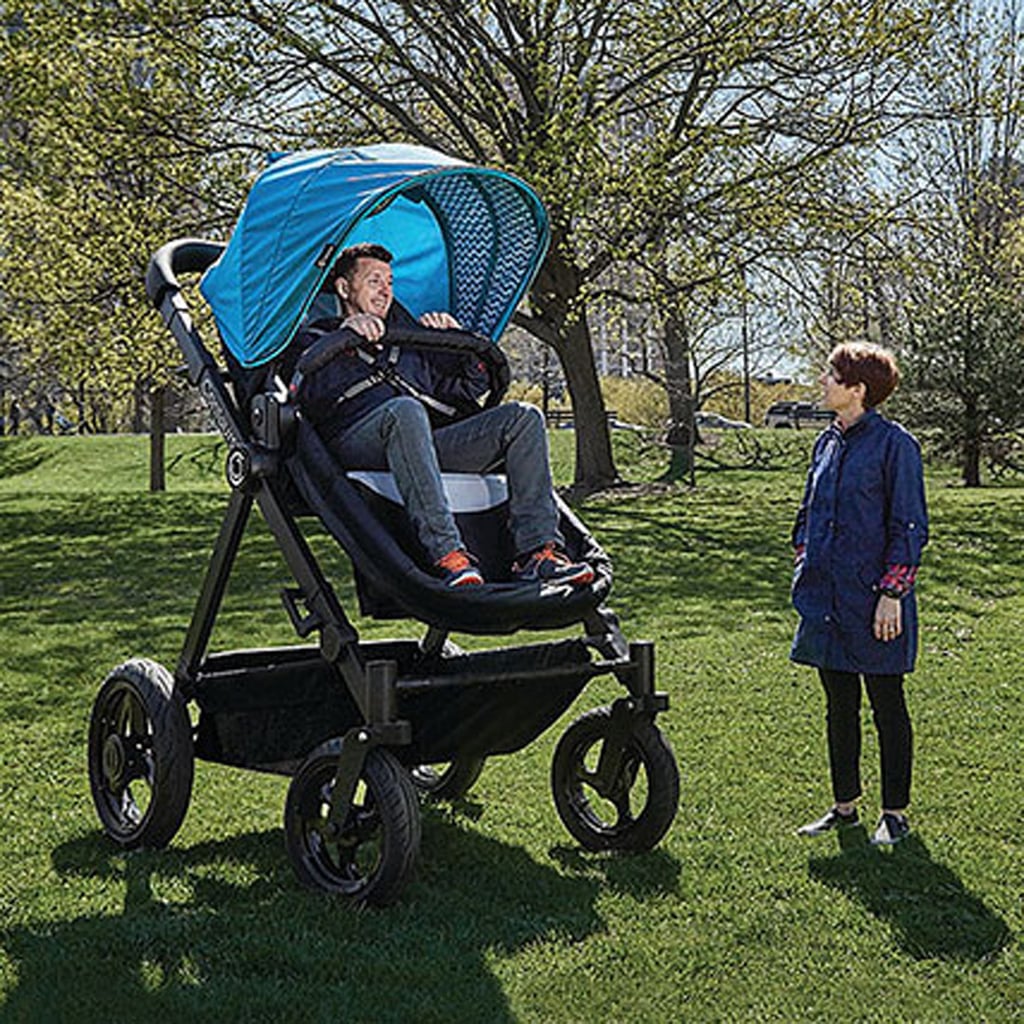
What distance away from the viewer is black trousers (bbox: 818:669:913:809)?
594cm

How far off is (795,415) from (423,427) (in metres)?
38.1

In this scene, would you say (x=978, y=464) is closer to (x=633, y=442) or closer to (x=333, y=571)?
(x=633, y=442)

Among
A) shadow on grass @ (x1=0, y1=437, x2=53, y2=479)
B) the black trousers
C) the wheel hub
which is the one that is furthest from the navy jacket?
shadow on grass @ (x1=0, y1=437, x2=53, y2=479)

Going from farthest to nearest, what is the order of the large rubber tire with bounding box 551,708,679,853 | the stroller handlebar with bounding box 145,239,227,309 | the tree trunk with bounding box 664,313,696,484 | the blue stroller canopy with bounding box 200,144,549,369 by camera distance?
the tree trunk with bounding box 664,313,696,484
the stroller handlebar with bounding box 145,239,227,309
the large rubber tire with bounding box 551,708,679,853
the blue stroller canopy with bounding box 200,144,549,369

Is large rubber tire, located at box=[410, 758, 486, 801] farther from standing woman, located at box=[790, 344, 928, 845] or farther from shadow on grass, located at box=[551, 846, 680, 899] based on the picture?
standing woman, located at box=[790, 344, 928, 845]

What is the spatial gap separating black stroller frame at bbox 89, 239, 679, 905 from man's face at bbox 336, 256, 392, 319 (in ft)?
1.76

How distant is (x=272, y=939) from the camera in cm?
484

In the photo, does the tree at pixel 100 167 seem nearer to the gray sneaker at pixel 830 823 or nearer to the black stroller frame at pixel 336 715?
the black stroller frame at pixel 336 715

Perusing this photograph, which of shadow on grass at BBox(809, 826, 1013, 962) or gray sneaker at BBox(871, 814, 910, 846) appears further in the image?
gray sneaker at BBox(871, 814, 910, 846)

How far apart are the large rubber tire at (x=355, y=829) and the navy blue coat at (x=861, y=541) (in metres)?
1.85

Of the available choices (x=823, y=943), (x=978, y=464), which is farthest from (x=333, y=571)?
(x=978, y=464)

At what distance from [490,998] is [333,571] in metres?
10.3

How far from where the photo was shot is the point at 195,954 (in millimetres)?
4742

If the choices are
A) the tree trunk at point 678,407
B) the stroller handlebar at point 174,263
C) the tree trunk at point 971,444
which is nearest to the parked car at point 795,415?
the tree trunk at point 678,407
